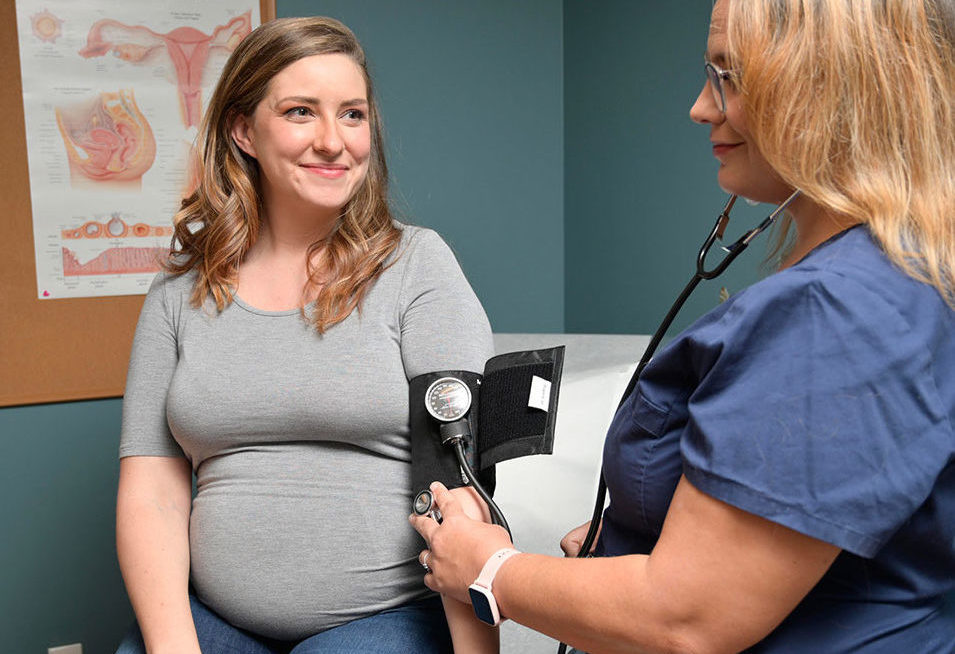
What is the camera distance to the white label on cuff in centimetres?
114

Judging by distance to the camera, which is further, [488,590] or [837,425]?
[488,590]

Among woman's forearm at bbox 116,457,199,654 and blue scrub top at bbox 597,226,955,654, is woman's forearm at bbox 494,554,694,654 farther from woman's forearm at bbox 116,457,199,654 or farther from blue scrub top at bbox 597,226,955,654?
woman's forearm at bbox 116,457,199,654

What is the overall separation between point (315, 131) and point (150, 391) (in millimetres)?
489

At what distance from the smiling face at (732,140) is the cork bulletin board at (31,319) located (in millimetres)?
1815

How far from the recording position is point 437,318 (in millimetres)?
1303

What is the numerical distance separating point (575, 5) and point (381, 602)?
212 centimetres

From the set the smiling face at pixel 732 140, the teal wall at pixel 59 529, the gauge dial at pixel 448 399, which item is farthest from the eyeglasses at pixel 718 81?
the teal wall at pixel 59 529

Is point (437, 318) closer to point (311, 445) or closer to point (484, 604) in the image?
point (311, 445)

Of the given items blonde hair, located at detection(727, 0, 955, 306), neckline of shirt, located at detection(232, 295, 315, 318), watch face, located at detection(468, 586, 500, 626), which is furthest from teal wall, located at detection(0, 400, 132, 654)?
blonde hair, located at detection(727, 0, 955, 306)

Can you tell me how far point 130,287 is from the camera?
2.31 metres

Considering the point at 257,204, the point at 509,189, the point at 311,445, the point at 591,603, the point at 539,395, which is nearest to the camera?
the point at 591,603

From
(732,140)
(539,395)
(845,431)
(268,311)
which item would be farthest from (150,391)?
(845,431)

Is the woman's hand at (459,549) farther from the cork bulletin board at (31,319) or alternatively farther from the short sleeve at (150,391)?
the cork bulletin board at (31,319)

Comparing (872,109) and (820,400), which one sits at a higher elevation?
(872,109)
